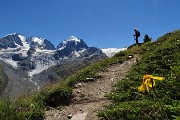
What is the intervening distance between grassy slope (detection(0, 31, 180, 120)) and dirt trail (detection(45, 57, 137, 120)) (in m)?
0.40

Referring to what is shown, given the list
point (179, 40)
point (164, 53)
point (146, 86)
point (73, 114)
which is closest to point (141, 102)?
point (73, 114)

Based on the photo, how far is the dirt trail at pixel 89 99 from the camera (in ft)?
41.2

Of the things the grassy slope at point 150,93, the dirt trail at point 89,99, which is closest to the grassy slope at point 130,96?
the grassy slope at point 150,93

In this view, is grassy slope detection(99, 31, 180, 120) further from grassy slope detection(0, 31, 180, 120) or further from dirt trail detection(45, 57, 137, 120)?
dirt trail detection(45, 57, 137, 120)

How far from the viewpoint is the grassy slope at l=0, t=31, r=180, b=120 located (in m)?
10.6

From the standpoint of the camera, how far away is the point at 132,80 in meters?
16.0

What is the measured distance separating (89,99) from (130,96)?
6.74 ft

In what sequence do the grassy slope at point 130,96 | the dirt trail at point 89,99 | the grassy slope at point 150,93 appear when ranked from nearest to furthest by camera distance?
the grassy slope at point 150,93 → the grassy slope at point 130,96 → the dirt trail at point 89,99

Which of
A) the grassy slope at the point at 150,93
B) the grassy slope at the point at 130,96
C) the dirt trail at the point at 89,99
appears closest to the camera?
the grassy slope at the point at 150,93

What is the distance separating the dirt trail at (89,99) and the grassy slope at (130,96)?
40 cm

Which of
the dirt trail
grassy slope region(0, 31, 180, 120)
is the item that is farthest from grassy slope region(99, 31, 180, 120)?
the dirt trail

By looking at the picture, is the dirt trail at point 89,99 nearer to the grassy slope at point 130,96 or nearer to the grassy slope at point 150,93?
the grassy slope at point 130,96

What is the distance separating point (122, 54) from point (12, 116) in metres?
14.7

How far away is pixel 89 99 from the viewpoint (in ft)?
48.3
